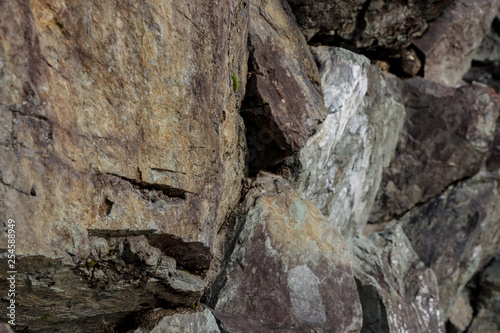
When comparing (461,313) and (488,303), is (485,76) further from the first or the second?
(461,313)

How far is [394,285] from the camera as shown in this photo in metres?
7.71

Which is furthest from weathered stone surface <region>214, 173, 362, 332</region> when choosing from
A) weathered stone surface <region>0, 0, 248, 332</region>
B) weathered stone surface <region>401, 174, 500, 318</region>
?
weathered stone surface <region>401, 174, 500, 318</region>

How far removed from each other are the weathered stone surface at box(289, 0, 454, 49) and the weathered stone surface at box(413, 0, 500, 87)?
5.03ft

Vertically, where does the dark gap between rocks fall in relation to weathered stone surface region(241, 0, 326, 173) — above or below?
below

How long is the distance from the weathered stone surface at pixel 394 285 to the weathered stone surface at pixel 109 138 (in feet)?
12.2

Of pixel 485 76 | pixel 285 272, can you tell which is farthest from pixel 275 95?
pixel 485 76

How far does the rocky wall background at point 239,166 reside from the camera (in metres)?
3.26

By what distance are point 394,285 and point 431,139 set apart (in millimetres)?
3756

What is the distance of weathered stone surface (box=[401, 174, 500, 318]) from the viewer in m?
9.49

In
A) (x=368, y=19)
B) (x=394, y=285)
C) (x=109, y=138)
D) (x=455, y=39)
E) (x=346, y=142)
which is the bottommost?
(x=394, y=285)

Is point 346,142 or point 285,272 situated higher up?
point 346,142

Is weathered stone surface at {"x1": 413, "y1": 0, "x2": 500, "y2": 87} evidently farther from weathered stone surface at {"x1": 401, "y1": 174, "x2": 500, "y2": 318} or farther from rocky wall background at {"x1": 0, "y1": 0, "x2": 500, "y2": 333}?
weathered stone surface at {"x1": 401, "y1": 174, "x2": 500, "y2": 318}

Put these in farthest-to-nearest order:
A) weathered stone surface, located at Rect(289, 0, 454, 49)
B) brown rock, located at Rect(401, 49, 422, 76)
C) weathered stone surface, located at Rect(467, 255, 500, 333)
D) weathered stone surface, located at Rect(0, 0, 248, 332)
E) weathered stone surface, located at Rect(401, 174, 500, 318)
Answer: weathered stone surface, located at Rect(467, 255, 500, 333)
brown rock, located at Rect(401, 49, 422, 76)
weathered stone surface, located at Rect(401, 174, 500, 318)
weathered stone surface, located at Rect(289, 0, 454, 49)
weathered stone surface, located at Rect(0, 0, 248, 332)

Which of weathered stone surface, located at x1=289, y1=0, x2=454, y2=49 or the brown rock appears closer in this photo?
weathered stone surface, located at x1=289, y1=0, x2=454, y2=49
